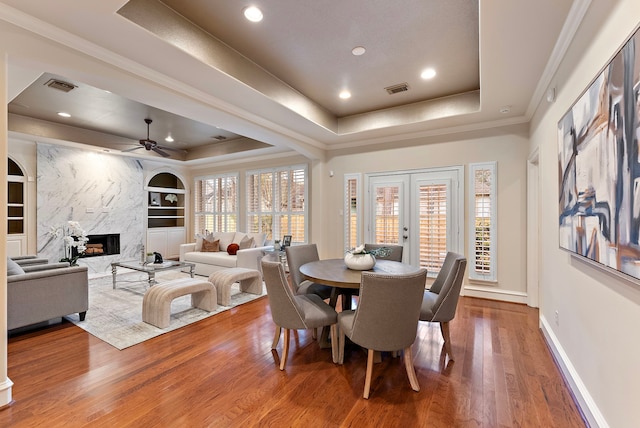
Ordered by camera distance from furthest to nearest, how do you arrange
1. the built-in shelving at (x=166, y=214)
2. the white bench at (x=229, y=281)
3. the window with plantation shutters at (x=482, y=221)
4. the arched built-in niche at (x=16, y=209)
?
the built-in shelving at (x=166, y=214), the arched built-in niche at (x=16, y=209), the window with plantation shutters at (x=482, y=221), the white bench at (x=229, y=281)

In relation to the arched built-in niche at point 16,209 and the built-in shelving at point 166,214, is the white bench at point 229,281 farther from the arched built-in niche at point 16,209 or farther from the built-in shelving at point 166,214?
the built-in shelving at point 166,214

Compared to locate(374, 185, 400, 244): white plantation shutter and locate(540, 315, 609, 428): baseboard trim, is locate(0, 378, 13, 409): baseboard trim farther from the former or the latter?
locate(374, 185, 400, 244): white plantation shutter

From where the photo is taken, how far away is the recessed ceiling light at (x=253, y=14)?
8.00 ft

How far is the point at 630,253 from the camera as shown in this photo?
4.28ft

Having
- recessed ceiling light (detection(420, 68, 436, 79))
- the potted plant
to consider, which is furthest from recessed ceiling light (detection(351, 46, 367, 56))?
the potted plant

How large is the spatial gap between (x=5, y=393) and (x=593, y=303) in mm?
3921

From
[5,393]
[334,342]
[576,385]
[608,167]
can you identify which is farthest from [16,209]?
[576,385]

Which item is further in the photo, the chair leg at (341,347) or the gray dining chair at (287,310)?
the chair leg at (341,347)

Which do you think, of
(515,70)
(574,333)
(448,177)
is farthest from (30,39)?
(448,177)

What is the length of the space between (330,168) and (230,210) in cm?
325

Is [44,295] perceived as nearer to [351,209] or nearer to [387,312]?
[387,312]

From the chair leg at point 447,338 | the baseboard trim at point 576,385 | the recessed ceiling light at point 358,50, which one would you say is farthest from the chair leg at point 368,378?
the recessed ceiling light at point 358,50

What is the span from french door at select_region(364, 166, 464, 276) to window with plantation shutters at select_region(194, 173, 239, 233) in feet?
12.6

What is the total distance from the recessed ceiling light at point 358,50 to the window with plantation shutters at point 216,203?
16.7ft
